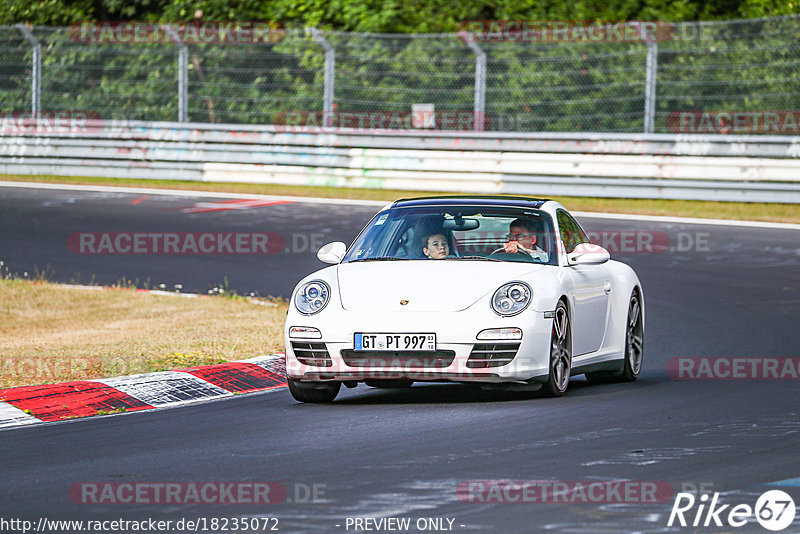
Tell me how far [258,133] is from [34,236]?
6190 millimetres

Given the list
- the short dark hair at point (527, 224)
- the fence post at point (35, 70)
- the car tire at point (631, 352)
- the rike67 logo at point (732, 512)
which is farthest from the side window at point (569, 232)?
the fence post at point (35, 70)

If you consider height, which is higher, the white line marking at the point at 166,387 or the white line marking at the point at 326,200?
the white line marking at the point at 326,200

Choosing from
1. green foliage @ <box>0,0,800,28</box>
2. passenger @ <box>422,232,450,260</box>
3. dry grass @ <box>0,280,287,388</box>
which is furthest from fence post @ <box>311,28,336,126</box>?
passenger @ <box>422,232,450,260</box>

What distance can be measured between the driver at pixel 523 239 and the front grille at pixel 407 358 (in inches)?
50.7

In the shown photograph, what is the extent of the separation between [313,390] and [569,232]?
90.1 inches

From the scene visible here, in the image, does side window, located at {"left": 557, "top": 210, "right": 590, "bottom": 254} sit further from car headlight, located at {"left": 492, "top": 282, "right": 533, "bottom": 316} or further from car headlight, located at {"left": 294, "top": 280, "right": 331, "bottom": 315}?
car headlight, located at {"left": 294, "top": 280, "right": 331, "bottom": 315}

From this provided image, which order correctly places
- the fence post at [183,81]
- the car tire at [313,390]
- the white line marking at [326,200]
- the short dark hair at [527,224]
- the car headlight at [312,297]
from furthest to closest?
the fence post at [183,81]
the white line marking at [326,200]
the short dark hair at [527,224]
the car tire at [313,390]
the car headlight at [312,297]

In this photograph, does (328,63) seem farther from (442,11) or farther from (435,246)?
(435,246)

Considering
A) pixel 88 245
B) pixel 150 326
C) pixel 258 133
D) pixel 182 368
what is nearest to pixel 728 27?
pixel 258 133

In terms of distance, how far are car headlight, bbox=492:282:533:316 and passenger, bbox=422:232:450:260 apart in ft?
2.93

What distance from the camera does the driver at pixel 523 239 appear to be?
30.6 ft

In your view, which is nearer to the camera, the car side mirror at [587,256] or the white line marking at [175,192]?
the car side mirror at [587,256]

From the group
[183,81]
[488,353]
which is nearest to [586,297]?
[488,353]

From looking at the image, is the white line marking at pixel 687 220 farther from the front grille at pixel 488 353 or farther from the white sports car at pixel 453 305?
the front grille at pixel 488 353
